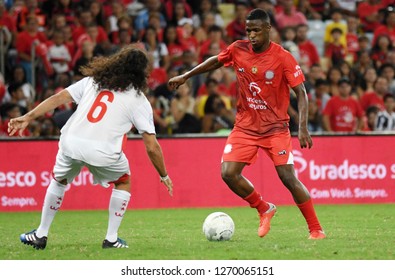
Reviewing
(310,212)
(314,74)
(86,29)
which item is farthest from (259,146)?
(86,29)

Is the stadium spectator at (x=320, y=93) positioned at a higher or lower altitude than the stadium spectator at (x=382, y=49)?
lower

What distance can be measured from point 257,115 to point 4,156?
7.26 meters

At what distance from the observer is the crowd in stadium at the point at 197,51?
1917 centimetres

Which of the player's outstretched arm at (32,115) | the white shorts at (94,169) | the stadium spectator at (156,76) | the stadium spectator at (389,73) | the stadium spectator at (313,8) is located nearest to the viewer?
the player's outstretched arm at (32,115)

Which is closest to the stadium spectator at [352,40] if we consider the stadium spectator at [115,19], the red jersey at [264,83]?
the stadium spectator at [115,19]

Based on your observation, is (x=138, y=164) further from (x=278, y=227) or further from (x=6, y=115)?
(x=278, y=227)

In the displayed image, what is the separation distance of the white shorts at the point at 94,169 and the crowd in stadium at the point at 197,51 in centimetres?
817

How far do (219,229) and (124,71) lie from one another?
7.28ft

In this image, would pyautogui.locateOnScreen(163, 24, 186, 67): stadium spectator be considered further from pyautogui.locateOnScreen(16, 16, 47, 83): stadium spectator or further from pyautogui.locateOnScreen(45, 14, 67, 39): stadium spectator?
pyautogui.locateOnScreen(16, 16, 47, 83): stadium spectator

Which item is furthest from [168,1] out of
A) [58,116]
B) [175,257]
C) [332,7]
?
[175,257]

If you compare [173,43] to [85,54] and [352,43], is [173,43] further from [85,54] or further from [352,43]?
[352,43]

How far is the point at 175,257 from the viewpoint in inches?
372

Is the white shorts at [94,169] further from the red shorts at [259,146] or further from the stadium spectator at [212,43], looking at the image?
the stadium spectator at [212,43]

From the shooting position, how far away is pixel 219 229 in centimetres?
1095
